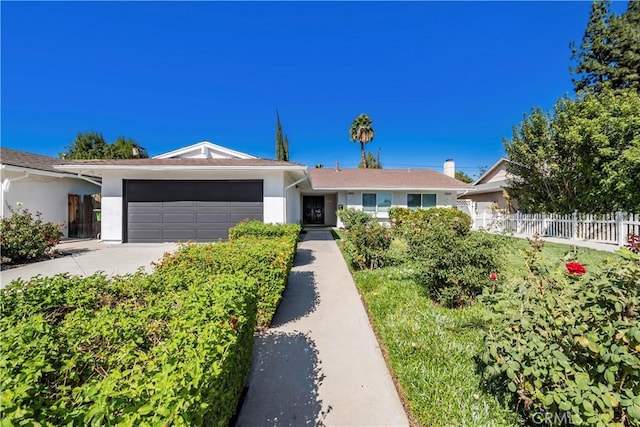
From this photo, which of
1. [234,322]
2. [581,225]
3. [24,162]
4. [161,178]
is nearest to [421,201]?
[581,225]

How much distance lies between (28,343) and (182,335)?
2.95ft

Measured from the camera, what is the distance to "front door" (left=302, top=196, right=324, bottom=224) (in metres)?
23.1

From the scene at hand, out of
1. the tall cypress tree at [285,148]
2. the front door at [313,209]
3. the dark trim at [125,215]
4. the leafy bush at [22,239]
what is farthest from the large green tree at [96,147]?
the leafy bush at [22,239]

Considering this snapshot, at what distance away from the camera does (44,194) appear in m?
12.2

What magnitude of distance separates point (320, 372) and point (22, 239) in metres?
10.5

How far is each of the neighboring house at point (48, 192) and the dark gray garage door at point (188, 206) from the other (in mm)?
2350

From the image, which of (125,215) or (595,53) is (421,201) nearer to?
(595,53)

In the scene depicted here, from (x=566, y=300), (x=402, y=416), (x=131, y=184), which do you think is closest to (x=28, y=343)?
(x=402, y=416)

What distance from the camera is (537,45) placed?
41.5ft

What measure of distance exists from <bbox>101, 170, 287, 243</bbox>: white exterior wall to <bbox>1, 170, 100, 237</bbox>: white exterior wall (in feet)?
5.16

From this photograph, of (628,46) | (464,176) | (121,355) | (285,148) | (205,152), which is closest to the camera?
(121,355)

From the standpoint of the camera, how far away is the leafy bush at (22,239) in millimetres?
8195

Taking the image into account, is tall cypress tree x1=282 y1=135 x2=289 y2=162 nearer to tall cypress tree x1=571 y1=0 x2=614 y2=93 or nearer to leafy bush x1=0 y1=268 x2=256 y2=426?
tall cypress tree x1=571 y1=0 x2=614 y2=93

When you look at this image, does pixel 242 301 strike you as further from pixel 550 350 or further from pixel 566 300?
pixel 566 300
